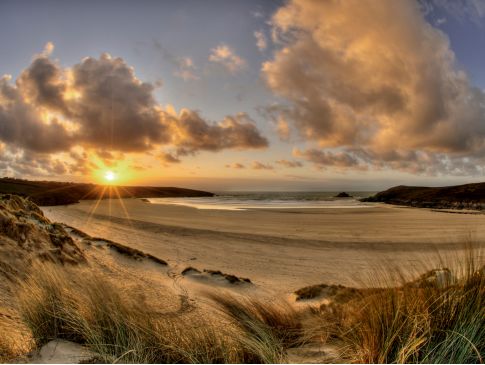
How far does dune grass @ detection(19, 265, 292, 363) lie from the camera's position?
2947 millimetres

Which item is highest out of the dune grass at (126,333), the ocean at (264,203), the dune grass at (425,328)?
the dune grass at (425,328)

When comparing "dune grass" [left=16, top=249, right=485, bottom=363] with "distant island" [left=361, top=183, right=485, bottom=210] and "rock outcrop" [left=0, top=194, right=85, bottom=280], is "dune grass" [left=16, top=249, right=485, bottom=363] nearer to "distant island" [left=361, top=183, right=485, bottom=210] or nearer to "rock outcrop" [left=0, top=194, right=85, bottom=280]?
"rock outcrop" [left=0, top=194, right=85, bottom=280]

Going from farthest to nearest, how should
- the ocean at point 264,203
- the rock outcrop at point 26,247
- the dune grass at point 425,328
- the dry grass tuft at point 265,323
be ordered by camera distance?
→ the ocean at point 264,203 < the rock outcrop at point 26,247 < the dry grass tuft at point 265,323 < the dune grass at point 425,328

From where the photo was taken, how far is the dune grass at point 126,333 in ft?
9.67

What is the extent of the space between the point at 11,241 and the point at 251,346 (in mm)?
7148

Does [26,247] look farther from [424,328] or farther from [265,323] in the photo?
[424,328]

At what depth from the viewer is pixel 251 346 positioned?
3.04 m

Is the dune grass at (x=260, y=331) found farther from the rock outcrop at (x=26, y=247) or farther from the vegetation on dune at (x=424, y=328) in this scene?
the rock outcrop at (x=26, y=247)

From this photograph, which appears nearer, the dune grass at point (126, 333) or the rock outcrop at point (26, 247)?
the dune grass at point (126, 333)

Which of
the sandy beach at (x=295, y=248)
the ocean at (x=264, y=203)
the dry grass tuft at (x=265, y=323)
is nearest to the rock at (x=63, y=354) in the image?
the dry grass tuft at (x=265, y=323)

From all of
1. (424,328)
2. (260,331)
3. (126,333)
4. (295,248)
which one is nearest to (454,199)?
(295,248)

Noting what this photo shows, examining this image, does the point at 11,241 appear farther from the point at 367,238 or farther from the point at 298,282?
the point at 367,238

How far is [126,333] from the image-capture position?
321 cm

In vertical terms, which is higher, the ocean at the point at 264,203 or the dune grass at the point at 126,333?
the dune grass at the point at 126,333
